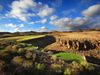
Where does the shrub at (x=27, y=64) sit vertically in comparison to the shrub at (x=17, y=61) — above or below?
below

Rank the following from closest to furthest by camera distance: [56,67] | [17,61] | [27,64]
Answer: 1. [27,64]
2. [56,67]
3. [17,61]

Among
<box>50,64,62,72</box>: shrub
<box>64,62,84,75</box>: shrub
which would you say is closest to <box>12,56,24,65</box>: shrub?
<box>50,64,62,72</box>: shrub

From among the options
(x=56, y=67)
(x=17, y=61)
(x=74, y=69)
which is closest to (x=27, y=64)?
(x=17, y=61)

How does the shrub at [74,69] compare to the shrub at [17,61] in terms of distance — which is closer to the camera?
the shrub at [74,69]

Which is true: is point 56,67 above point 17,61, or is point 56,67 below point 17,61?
below

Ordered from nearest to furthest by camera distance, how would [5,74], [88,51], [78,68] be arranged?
[5,74] < [78,68] < [88,51]

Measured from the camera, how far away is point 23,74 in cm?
1391

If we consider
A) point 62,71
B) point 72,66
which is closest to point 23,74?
point 62,71

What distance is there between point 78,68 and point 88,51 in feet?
33.8

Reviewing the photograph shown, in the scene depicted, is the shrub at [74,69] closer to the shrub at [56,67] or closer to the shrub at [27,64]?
the shrub at [56,67]

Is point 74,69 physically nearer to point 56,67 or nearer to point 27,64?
point 56,67

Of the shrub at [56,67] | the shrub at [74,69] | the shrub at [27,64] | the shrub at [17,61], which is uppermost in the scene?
the shrub at [17,61]

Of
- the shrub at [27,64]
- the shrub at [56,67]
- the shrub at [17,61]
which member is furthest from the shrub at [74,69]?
the shrub at [17,61]

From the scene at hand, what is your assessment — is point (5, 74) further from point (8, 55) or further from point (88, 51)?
point (88, 51)
